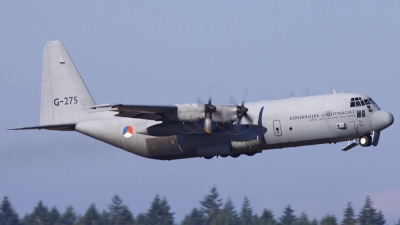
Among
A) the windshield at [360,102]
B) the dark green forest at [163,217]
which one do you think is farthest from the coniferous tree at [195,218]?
the windshield at [360,102]

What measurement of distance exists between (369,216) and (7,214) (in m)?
29.1

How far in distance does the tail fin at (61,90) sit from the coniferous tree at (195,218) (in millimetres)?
22556

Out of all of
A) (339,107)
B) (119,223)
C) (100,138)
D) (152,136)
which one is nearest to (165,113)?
(152,136)

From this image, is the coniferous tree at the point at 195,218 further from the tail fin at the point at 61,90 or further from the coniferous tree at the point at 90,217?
the tail fin at the point at 61,90

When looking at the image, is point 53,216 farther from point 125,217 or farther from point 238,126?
point 238,126

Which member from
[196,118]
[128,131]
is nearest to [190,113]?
[196,118]

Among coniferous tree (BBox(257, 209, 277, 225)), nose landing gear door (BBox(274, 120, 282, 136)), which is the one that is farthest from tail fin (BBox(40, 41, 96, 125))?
coniferous tree (BBox(257, 209, 277, 225))

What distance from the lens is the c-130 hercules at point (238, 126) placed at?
27734 millimetres

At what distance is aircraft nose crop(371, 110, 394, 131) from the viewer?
2742 centimetres

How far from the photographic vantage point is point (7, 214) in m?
61.6

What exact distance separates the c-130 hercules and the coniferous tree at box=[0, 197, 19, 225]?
2962 centimetres

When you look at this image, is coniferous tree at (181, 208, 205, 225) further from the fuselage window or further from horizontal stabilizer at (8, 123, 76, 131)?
the fuselage window

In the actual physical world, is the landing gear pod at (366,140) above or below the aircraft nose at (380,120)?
below

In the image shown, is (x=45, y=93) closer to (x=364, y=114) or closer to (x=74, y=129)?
(x=74, y=129)
